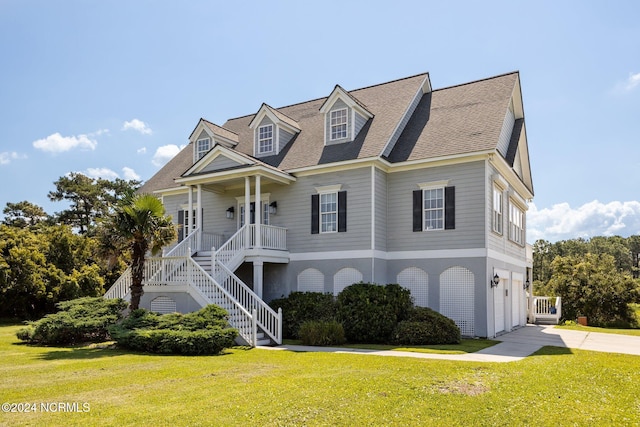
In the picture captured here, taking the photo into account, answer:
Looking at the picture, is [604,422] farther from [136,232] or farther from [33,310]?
[33,310]

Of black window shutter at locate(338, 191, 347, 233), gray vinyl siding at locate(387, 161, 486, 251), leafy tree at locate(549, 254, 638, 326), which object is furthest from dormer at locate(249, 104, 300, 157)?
leafy tree at locate(549, 254, 638, 326)

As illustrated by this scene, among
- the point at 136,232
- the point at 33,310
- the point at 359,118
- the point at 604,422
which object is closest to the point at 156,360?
the point at 136,232

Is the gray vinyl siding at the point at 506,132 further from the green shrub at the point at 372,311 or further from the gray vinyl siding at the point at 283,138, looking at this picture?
the gray vinyl siding at the point at 283,138

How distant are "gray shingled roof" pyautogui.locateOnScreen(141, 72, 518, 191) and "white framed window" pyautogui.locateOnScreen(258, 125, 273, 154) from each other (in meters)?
0.76

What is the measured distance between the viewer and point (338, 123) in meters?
23.1

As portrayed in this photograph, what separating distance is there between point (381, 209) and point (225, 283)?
6656 mm

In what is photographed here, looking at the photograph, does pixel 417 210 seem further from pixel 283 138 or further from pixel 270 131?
pixel 270 131

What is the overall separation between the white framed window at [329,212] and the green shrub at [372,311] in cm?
344

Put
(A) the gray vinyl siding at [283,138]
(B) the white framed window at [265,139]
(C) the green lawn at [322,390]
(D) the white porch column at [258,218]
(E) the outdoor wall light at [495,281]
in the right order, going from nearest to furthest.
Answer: (C) the green lawn at [322,390] → (E) the outdoor wall light at [495,281] → (D) the white porch column at [258,218] → (A) the gray vinyl siding at [283,138] → (B) the white framed window at [265,139]

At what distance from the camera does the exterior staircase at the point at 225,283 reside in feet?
56.9

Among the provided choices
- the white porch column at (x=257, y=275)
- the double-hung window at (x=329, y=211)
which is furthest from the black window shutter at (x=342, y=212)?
the white porch column at (x=257, y=275)

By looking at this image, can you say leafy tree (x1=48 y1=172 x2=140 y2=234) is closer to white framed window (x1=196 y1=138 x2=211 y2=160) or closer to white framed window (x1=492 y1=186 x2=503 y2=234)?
white framed window (x1=196 y1=138 x2=211 y2=160)

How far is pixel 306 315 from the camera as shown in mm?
19453

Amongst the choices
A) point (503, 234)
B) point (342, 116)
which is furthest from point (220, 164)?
point (503, 234)
